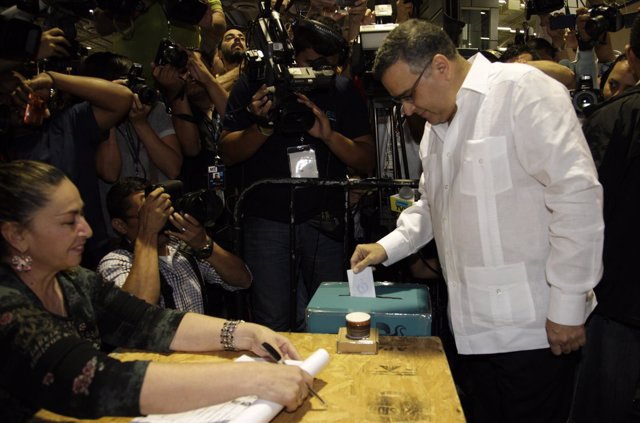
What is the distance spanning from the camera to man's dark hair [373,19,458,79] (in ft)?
5.96

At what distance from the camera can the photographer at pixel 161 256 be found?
221 cm

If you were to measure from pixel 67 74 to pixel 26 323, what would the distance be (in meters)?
1.72

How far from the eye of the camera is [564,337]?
64.6 inches

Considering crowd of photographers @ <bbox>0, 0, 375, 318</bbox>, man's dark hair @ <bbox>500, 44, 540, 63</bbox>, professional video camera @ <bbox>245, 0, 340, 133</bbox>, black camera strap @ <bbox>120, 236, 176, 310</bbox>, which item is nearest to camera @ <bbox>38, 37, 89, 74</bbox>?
crowd of photographers @ <bbox>0, 0, 375, 318</bbox>

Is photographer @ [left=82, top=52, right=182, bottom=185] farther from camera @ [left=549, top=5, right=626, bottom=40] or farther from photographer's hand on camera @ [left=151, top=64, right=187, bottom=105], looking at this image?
camera @ [left=549, top=5, right=626, bottom=40]

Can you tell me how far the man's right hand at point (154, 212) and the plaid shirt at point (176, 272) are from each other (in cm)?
15

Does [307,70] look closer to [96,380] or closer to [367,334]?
[367,334]

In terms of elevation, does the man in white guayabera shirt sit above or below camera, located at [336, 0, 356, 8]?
below

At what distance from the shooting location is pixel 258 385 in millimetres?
1307

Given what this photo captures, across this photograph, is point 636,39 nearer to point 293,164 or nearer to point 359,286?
point 359,286

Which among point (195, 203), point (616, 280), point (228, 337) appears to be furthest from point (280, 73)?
point (616, 280)

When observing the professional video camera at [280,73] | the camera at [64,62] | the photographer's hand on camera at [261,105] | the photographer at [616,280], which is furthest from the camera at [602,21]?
the camera at [64,62]

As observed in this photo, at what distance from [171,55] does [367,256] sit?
1682mm

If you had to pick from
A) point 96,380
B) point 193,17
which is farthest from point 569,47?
point 96,380
